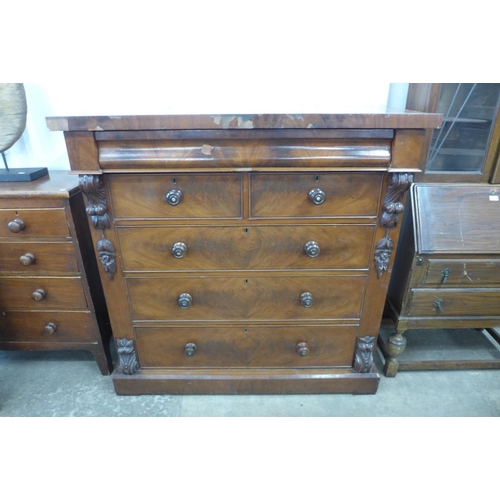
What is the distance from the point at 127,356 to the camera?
58.9 inches

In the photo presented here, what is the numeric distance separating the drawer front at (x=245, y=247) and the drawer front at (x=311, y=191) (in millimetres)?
61

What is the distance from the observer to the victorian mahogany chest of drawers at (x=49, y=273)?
4.40 feet

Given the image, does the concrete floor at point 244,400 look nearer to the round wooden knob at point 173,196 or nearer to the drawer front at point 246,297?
the drawer front at point 246,297

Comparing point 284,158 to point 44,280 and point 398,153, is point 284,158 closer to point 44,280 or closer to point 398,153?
point 398,153

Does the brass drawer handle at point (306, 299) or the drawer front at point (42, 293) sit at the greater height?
the brass drawer handle at point (306, 299)

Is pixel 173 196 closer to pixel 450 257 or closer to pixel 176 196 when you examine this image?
pixel 176 196

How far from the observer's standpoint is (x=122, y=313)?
4.61 ft

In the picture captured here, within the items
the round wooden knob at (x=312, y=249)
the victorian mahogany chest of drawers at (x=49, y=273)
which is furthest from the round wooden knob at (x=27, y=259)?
the round wooden knob at (x=312, y=249)

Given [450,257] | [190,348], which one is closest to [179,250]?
[190,348]

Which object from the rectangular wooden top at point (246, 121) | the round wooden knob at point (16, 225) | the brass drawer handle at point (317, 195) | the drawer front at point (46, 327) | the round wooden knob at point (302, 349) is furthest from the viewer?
the drawer front at point (46, 327)

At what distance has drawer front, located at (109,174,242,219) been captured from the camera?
3.84 feet
